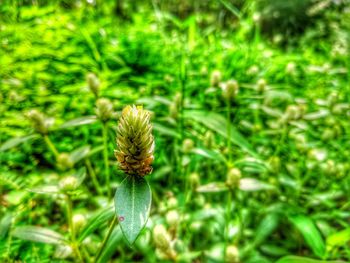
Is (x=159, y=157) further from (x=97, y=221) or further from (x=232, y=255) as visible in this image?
(x=97, y=221)

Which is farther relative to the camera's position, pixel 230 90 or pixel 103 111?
pixel 230 90

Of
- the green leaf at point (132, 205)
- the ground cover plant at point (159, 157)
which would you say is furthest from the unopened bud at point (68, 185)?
the green leaf at point (132, 205)

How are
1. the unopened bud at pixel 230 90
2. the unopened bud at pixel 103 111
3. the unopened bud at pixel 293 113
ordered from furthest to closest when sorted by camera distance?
the unopened bud at pixel 293 113 < the unopened bud at pixel 230 90 < the unopened bud at pixel 103 111

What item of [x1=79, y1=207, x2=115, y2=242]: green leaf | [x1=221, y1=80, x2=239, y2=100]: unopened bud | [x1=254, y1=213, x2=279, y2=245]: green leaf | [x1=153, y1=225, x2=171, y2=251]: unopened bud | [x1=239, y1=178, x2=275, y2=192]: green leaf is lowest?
[x1=254, y1=213, x2=279, y2=245]: green leaf

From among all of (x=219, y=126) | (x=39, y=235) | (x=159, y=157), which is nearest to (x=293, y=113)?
(x=219, y=126)

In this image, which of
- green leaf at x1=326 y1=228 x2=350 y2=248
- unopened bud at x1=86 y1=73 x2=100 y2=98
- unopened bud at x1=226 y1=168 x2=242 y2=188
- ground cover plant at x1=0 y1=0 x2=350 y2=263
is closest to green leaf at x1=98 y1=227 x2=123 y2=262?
ground cover plant at x1=0 y1=0 x2=350 y2=263

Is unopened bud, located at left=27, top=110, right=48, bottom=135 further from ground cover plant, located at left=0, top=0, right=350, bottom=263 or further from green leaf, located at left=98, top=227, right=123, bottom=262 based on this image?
green leaf, located at left=98, top=227, right=123, bottom=262

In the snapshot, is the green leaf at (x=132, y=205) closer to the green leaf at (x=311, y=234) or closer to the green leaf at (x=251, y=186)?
the green leaf at (x=251, y=186)
